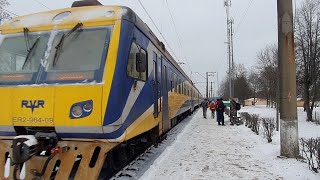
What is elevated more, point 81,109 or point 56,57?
point 56,57

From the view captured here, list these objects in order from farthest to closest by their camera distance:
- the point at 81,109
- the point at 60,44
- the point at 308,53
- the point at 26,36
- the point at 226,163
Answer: the point at 308,53, the point at 226,163, the point at 26,36, the point at 60,44, the point at 81,109

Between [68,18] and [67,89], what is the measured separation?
1472 mm

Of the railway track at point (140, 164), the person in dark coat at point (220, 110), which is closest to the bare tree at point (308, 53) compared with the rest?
the person in dark coat at point (220, 110)

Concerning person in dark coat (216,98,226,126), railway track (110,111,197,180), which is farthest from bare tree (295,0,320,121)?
railway track (110,111,197,180)

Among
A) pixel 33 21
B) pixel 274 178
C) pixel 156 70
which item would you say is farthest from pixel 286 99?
pixel 33 21

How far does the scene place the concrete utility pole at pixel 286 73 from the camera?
8.89 m

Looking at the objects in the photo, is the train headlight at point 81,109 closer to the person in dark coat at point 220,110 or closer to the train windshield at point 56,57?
the train windshield at point 56,57

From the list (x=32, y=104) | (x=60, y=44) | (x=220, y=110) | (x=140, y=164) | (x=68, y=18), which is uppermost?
(x=68, y=18)

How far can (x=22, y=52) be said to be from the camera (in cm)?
651

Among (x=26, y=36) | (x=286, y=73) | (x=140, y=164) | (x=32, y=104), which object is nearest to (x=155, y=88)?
(x=140, y=164)

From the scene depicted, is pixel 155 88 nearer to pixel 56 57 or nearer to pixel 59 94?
pixel 56 57

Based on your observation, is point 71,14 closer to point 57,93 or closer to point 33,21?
point 33,21

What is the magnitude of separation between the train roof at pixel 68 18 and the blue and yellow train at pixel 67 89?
2cm

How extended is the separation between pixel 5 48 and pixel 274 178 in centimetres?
553
